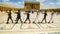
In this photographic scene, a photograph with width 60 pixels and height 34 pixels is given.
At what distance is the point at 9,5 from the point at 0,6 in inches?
5.0

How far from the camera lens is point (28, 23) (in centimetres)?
183

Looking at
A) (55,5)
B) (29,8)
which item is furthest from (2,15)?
(55,5)

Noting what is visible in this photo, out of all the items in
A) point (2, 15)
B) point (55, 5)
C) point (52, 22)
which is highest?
point (55, 5)

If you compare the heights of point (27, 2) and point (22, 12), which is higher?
point (27, 2)

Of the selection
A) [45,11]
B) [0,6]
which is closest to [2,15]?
[0,6]

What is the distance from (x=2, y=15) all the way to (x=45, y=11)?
63cm

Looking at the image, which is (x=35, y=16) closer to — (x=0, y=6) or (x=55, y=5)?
(x=55, y=5)

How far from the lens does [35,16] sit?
1835 millimetres

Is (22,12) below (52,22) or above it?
above

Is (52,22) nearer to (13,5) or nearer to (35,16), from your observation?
(35,16)

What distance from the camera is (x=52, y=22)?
6.10 feet

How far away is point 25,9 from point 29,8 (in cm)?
6

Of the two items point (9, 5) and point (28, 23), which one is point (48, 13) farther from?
point (9, 5)

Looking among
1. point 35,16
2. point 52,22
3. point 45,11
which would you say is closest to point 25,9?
point 35,16
